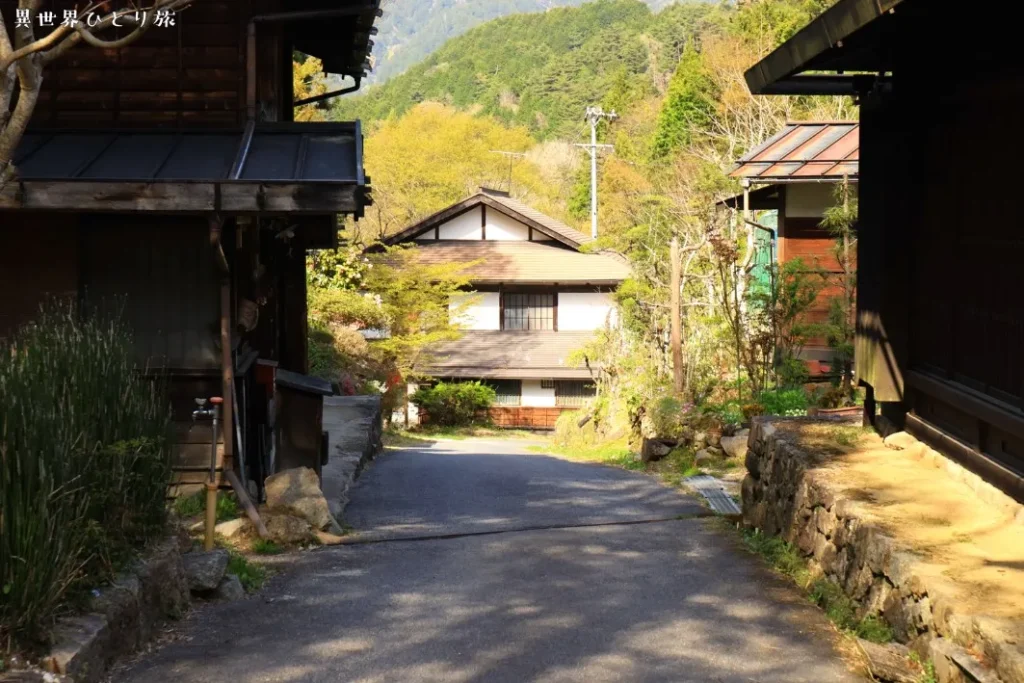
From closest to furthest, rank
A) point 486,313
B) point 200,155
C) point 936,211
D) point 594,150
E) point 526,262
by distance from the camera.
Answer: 1. point 936,211
2. point 200,155
3. point 526,262
4. point 486,313
5. point 594,150

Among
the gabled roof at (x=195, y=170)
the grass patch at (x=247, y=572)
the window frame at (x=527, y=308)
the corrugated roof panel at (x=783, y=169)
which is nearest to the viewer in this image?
the grass patch at (x=247, y=572)

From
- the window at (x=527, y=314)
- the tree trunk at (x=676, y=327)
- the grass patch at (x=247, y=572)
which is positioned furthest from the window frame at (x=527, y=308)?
the grass patch at (x=247, y=572)

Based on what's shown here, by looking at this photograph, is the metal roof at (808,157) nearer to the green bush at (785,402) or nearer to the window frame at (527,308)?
the green bush at (785,402)

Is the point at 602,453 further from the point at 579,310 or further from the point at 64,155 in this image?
the point at 579,310

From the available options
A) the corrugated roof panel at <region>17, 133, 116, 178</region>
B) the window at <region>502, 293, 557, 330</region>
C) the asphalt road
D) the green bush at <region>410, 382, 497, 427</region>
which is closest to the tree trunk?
the asphalt road

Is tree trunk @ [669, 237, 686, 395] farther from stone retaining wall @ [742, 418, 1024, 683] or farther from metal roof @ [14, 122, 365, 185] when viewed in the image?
metal roof @ [14, 122, 365, 185]

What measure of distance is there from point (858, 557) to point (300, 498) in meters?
4.82

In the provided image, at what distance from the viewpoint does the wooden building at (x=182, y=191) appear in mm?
8844

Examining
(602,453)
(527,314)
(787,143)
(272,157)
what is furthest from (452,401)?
(272,157)

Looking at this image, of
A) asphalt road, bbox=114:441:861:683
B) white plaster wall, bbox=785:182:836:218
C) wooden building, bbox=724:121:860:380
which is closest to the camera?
asphalt road, bbox=114:441:861:683

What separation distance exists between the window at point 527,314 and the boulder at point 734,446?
24.0 meters

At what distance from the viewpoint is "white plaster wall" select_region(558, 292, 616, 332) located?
3875 cm

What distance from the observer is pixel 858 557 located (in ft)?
23.5

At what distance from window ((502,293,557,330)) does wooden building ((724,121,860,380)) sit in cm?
1698
